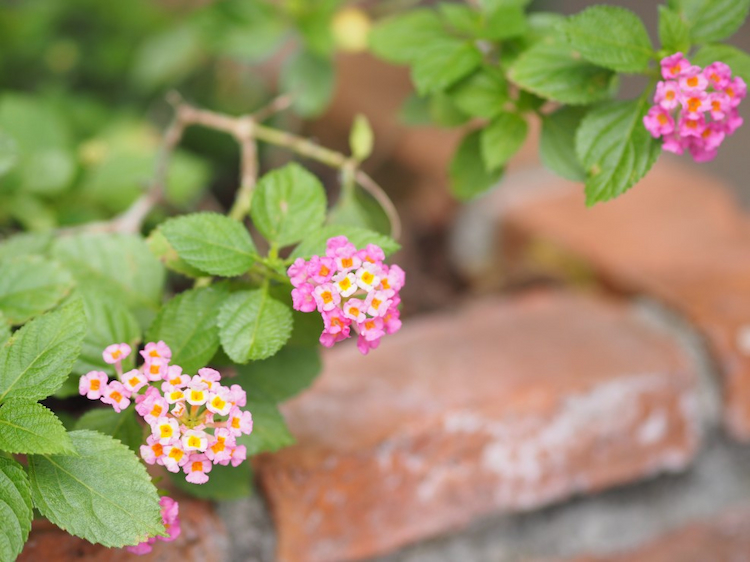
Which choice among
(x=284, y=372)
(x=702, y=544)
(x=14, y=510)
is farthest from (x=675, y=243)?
(x=14, y=510)

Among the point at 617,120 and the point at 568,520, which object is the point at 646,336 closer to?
the point at 568,520

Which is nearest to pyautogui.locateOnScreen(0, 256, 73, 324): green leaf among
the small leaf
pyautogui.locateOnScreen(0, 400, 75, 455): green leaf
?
pyautogui.locateOnScreen(0, 400, 75, 455): green leaf

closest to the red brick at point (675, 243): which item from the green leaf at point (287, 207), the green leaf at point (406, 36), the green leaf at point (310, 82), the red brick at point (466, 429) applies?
the red brick at point (466, 429)

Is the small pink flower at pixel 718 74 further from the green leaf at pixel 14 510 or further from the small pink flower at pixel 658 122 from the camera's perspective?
the green leaf at pixel 14 510

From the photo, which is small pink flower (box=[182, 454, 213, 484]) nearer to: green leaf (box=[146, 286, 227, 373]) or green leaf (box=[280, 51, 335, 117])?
green leaf (box=[146, 286, 227, 373])

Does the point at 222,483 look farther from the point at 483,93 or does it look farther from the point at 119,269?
the point at 483,93

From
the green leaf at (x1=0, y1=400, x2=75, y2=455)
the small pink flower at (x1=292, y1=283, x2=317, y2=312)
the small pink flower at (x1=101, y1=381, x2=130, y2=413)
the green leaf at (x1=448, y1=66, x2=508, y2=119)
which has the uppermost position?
the green leaf at (x1=448, y1=66, x2=508, y2=119)
